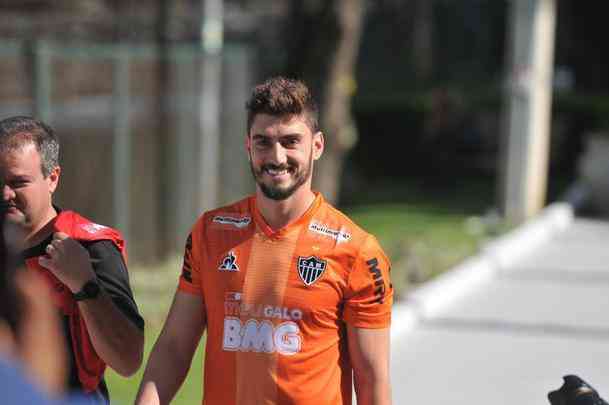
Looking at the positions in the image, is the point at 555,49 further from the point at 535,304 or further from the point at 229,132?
the point at 535,304

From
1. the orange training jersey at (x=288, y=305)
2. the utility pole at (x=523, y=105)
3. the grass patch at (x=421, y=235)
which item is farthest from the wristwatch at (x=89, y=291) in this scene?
the utility pole at (x=523, y=105)

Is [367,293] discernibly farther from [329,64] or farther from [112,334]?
[329,64]

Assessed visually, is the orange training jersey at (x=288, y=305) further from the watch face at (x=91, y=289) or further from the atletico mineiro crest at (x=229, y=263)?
the watch face at (x=91, y=289)

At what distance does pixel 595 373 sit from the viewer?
867cm

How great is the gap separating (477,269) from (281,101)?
9454 mm

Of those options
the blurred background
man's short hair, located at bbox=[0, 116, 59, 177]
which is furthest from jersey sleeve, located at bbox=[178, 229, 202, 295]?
the blurred background

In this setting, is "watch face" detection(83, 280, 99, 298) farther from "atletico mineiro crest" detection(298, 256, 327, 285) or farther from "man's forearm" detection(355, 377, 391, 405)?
"man's forearm" detection(355, 377, 391, 405)

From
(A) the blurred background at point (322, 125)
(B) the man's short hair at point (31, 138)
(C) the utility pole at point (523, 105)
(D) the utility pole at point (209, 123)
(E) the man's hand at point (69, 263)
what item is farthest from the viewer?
(C) the utility pole at point (523, 105)

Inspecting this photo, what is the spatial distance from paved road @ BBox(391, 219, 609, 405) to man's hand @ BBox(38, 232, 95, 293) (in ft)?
15.7

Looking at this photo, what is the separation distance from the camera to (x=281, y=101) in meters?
3.66

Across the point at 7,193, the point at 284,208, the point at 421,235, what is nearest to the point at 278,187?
the point at 284,208

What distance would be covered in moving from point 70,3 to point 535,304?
25971 mm

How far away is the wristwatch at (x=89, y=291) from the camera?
3.30 m

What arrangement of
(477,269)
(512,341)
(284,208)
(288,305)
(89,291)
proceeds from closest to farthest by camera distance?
(89,291)
(288,305)
(284,208)
(512,341)
(477,269)
